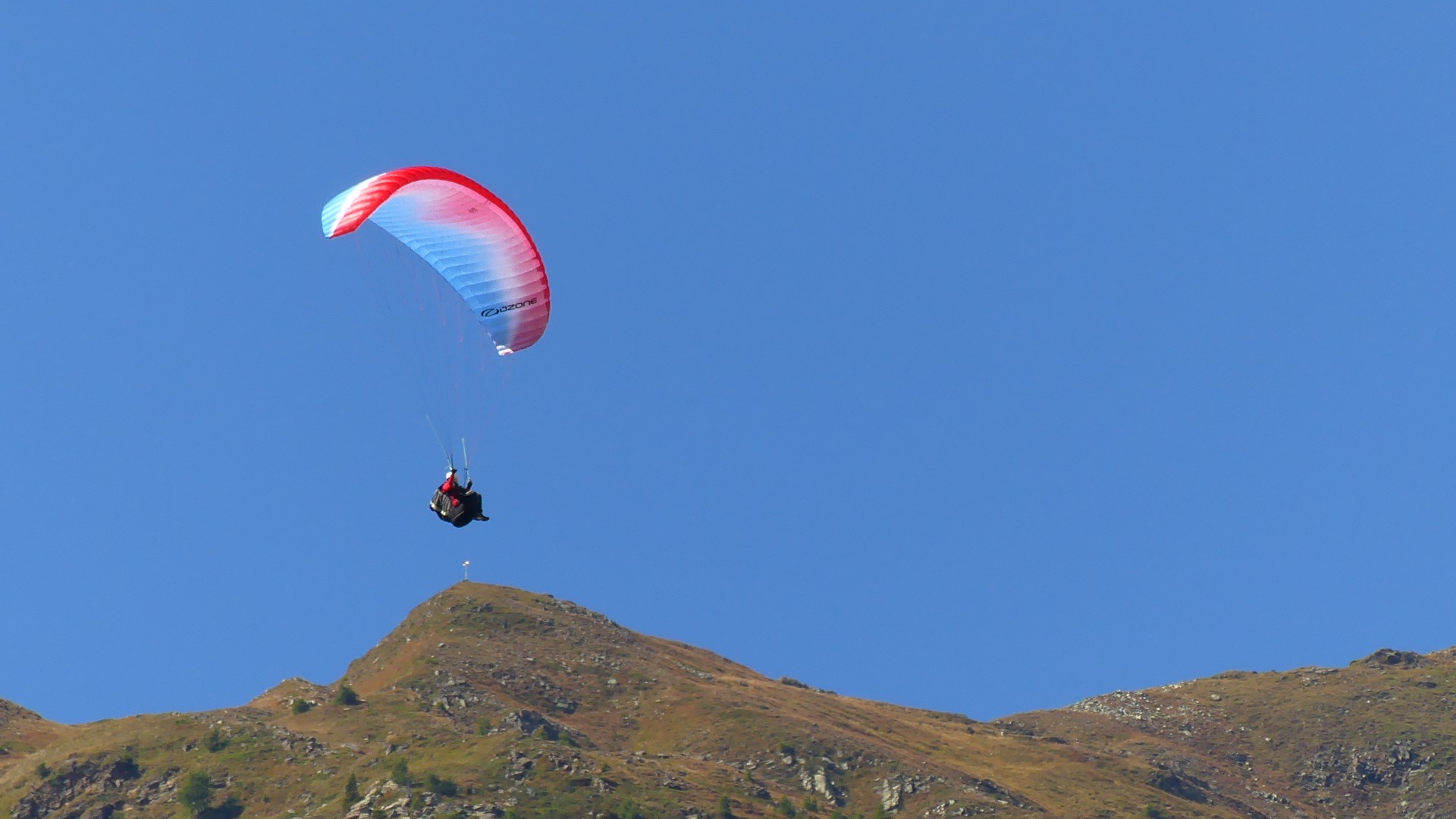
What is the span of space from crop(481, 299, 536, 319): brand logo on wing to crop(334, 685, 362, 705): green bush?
253ft

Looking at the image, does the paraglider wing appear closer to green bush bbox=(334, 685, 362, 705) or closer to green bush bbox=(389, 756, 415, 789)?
green bush bbox=(389, 756, 415, 789)

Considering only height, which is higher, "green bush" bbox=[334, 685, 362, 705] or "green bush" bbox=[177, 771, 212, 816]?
"green bush" bbox=[334, 685, 362, 705]

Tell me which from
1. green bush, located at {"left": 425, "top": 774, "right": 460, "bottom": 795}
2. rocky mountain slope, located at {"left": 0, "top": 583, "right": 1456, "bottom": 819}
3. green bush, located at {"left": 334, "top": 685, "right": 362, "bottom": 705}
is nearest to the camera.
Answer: green bush, located at {"left": 425, "top": 774, "right": 460, "bottom": 795}

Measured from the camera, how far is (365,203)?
231 feet

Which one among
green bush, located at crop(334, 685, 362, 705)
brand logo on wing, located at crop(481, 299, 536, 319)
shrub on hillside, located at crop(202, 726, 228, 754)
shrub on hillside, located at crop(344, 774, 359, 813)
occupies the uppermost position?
green bush, located at crop(334, 685, 362, 705)

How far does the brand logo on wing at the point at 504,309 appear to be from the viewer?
77.8 m

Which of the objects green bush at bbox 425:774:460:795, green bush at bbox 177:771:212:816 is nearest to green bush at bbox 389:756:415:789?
green bush at bbox 425:774:460:795

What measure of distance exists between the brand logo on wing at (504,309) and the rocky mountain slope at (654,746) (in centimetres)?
5361

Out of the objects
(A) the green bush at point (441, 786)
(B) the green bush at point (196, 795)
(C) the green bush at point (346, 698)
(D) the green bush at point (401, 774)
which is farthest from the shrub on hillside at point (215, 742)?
(A) the green bush at point (441, 786)

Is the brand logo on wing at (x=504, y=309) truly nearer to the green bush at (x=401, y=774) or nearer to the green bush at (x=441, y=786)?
the green bush at (x=441, y=786)

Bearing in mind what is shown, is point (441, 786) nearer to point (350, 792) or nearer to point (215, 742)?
point (350, 792)

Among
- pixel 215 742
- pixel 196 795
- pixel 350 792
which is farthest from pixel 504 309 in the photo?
pixel 215 742

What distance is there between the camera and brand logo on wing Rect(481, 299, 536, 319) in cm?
7775

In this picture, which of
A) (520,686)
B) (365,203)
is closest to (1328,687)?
(520,686)
